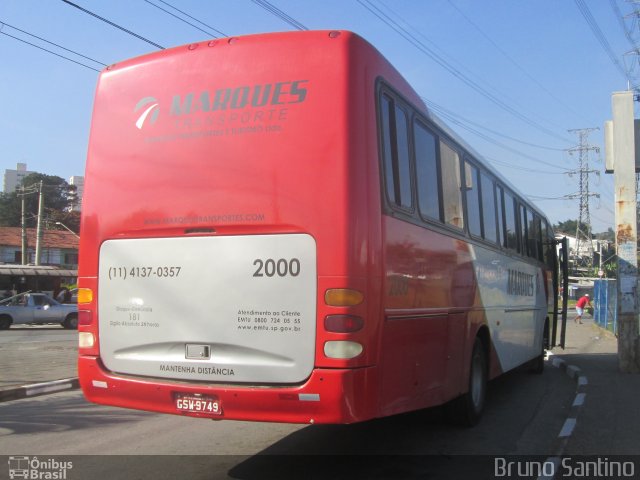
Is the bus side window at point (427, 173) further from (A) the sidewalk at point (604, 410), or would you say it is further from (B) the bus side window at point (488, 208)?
(A) the sidewalk at point (604, 410)

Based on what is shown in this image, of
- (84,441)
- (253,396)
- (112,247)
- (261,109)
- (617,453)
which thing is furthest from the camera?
(84,441)

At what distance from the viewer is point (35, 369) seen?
11.4 meters

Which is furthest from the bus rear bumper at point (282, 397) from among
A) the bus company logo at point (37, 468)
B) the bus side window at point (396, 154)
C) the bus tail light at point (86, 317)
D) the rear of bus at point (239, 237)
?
the bus side window at point (396, 154)

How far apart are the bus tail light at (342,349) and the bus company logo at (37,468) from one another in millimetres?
2703

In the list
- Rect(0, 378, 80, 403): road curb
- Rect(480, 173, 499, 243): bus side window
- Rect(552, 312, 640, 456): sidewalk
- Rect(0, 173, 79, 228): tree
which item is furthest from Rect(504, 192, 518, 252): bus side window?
Rect(0, 173, 79, 228): tree

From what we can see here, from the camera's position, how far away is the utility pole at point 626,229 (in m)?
11.3

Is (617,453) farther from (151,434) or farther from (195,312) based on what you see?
(151,434)

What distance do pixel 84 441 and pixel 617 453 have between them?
5.48m

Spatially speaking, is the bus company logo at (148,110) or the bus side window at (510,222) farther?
the bus side window at (510,222)

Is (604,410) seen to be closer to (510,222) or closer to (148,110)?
(510,222)

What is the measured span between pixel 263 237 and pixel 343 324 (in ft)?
2.98

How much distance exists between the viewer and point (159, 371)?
4781 mm

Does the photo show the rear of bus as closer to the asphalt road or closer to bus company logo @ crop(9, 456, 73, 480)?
bus company logo @ crop(9, 456, 73, 480)

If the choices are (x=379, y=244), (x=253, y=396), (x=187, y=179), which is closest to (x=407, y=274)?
(x=379, y=244)
